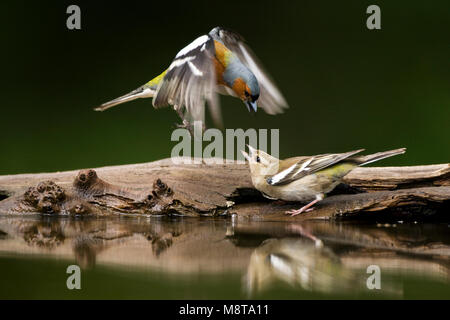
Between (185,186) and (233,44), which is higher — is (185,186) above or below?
below

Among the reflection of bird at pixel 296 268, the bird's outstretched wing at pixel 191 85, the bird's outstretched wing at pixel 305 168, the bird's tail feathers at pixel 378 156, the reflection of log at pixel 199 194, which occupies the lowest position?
the reflection of bird at pixel 296 268

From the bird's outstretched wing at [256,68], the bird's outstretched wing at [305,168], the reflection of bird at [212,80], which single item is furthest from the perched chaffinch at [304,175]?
the bird's outstretched wing at [256,68]

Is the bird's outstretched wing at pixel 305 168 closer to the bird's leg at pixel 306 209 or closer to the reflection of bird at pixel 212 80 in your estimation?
the bird's leg at pixel 306 209

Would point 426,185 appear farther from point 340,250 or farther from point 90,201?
point 90,201

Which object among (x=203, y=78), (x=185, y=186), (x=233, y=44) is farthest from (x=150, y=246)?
(x=233, y=44)

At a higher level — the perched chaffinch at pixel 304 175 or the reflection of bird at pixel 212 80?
the reflection of bird at pixel 212 80
